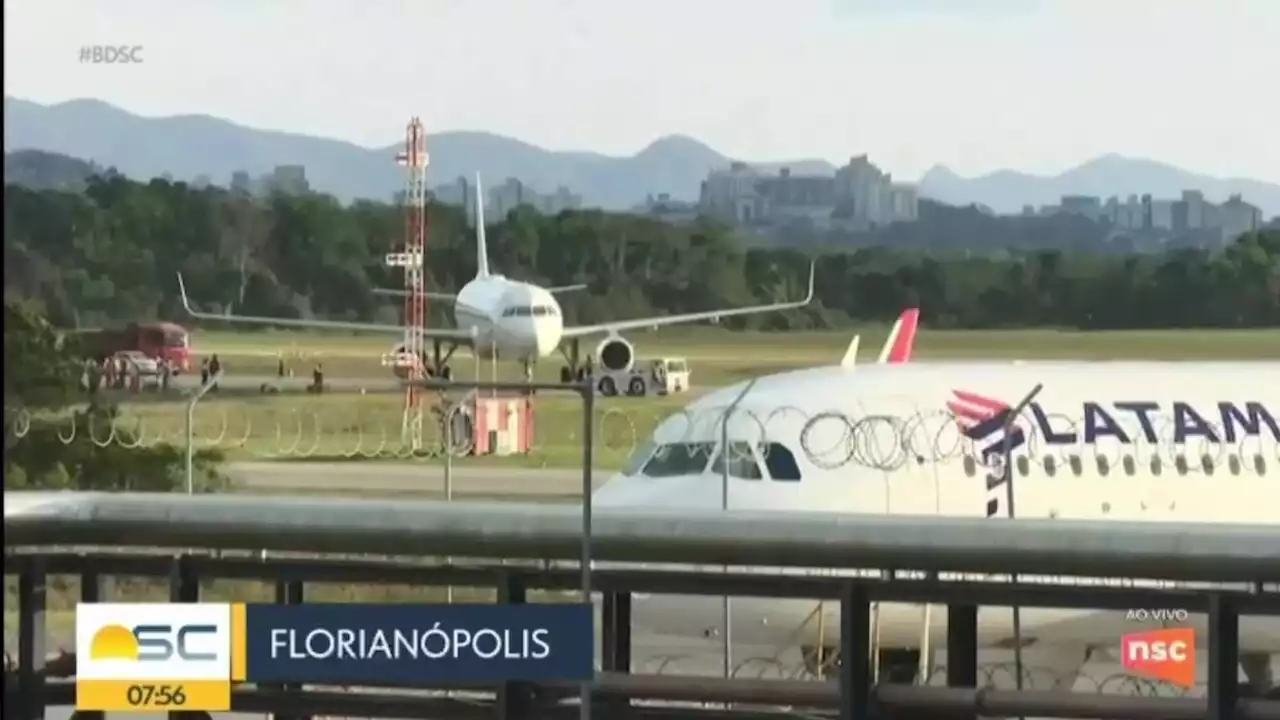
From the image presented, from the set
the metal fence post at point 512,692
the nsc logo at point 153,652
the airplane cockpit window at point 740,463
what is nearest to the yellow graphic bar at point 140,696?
the nsc logo at point 153,652

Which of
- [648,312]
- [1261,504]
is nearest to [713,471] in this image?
[1261,504]

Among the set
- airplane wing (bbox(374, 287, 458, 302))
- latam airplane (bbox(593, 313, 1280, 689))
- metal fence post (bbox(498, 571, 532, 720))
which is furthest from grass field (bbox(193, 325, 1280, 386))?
metal fence post (bbox(498, 571, 532, 720))

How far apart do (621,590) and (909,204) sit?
413 inches

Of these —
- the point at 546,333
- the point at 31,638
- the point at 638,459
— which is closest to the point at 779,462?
the point at 638,459

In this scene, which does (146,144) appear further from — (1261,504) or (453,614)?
(453,614)

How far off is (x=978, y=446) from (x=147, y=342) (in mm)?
8809

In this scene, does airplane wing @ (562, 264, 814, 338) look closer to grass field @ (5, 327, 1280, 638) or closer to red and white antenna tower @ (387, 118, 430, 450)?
grass field @ (5, 327, 1280, 638)

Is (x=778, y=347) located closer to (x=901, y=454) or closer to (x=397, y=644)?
(x=901, y=454)

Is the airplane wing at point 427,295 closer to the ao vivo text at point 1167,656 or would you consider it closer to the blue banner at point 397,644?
the ao vivo text at point 1167,656

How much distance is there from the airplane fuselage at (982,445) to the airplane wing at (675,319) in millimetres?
3645

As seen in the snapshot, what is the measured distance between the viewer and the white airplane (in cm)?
1636

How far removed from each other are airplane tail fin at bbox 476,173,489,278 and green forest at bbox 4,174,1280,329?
0.32 ft

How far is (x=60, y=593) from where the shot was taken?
16.9ft

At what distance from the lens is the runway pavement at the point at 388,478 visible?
13.4 m
